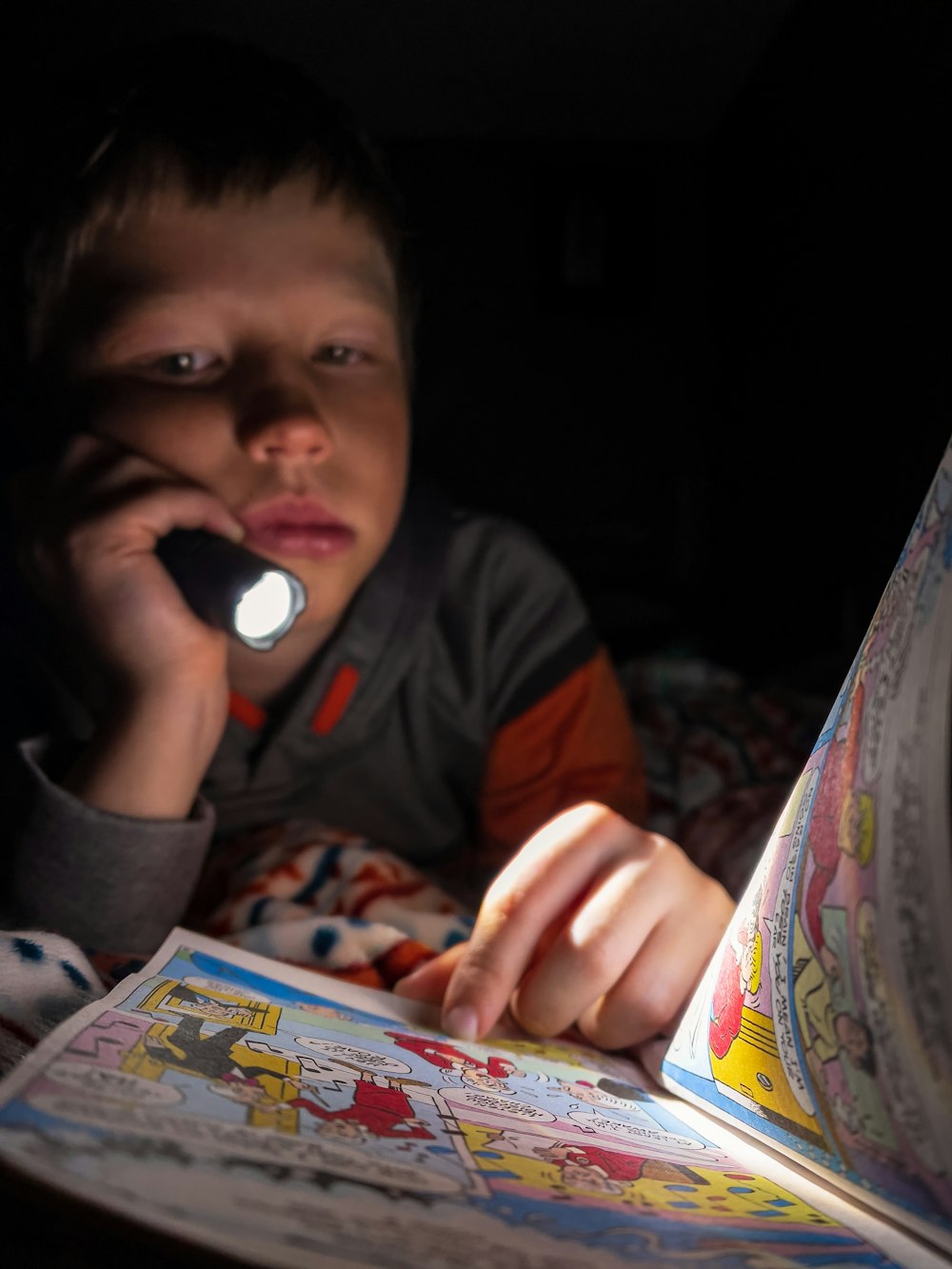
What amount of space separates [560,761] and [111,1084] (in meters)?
0.67

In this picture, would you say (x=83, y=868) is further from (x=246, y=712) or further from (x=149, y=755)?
(x=246, y=712)

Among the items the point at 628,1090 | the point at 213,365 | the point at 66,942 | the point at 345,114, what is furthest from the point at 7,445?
the point at 628,1090

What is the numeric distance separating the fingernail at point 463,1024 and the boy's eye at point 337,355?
493 mm

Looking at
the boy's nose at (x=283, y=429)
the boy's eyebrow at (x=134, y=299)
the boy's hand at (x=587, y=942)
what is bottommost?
the boy's hand at (x=587, y=942)

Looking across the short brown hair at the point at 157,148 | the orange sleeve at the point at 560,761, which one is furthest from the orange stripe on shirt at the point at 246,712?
the short brown hair at the point at 157,148

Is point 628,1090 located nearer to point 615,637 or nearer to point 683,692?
point 683,692

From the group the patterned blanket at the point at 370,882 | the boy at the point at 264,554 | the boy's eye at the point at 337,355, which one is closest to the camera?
the patterned blanket at the point at 370,882

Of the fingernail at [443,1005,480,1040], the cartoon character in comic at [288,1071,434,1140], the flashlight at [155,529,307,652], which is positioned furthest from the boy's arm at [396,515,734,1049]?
the flashlight at [155,529,307,652]

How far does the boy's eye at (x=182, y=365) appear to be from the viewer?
74 cm

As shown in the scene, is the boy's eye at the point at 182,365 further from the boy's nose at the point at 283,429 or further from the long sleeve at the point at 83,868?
the long sleeve at the point at 83,868

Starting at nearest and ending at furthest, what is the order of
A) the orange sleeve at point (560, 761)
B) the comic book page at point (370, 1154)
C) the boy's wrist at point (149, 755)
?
the comic book page at point (370, 1154) < the boy's wrist at point (149, 755) < the orange sleeve at point (560, 761)

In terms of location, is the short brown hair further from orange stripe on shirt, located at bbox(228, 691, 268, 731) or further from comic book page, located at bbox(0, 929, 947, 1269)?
comic book page, located at bbox(0, 929, 947, 1269)

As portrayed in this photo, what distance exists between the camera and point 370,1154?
31cm

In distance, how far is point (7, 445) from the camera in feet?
2.84
